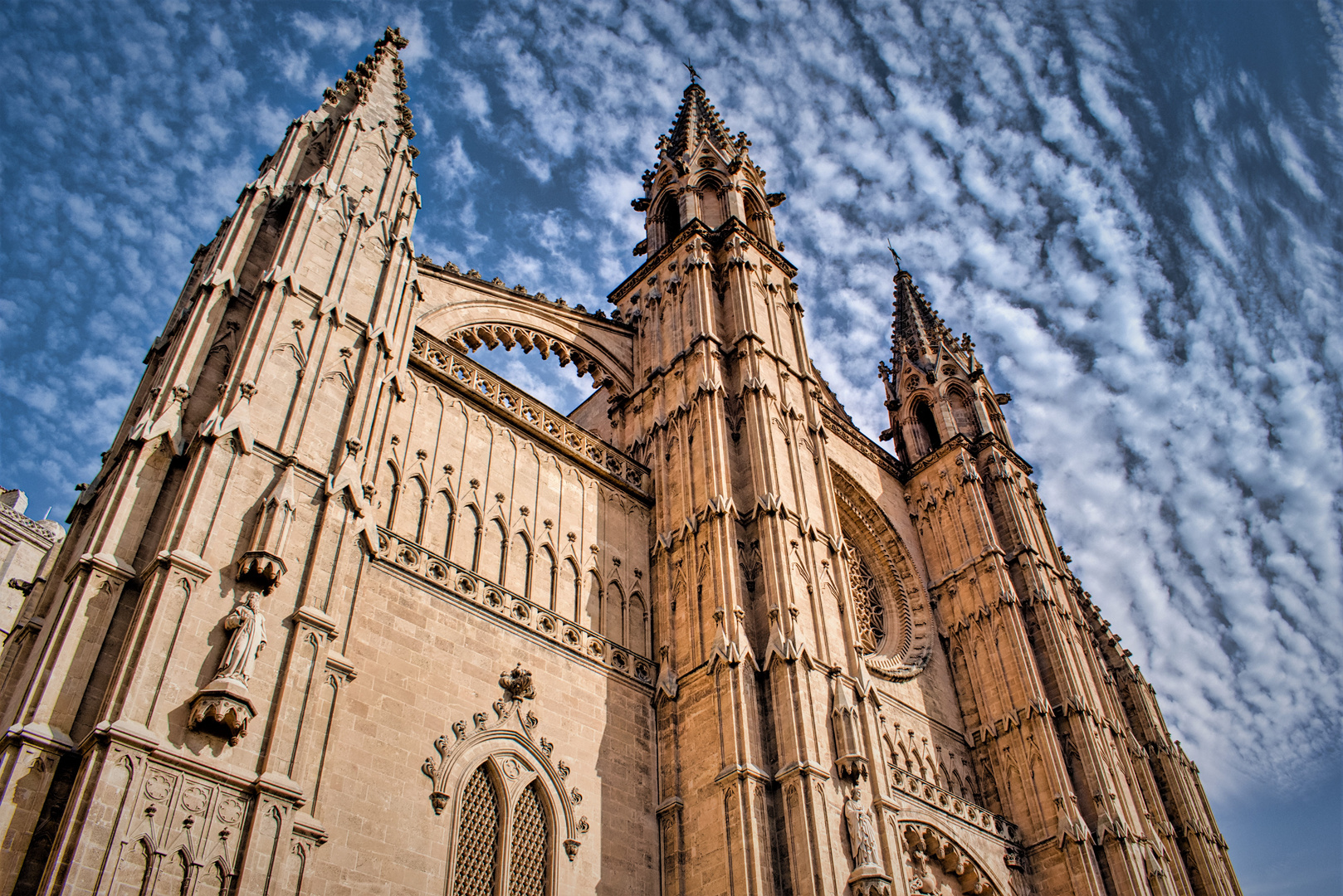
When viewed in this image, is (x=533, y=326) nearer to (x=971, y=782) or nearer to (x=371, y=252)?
(x=371, y=252)

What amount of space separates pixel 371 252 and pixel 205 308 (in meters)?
3.24

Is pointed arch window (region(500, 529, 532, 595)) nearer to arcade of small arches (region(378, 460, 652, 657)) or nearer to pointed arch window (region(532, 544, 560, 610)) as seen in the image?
arcade of small arches (region(378, 460, 652, 657))

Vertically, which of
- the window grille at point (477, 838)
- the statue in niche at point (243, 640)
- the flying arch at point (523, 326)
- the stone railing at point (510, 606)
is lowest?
the window grille at point (477, 838)

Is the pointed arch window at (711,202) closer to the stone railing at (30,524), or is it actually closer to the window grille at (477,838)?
the window grille at (477,838)

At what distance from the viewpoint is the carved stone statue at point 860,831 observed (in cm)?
1447

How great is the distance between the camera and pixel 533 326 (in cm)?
2214

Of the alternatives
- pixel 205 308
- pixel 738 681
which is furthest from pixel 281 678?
pixel 738 681

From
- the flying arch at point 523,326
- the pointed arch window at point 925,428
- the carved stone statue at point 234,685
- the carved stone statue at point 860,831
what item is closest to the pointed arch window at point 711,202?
the flying arch at point 523,326

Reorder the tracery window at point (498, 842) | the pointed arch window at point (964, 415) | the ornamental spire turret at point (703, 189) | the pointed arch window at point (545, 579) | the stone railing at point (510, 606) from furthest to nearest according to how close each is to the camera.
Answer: the pointed arch window at point (964, 415) → the ornamental spire turret at point (703, 189) → the pointed arch window at point (545, 579) → the stone railing at point (510, 606) → the tracery window at point (498, 842)

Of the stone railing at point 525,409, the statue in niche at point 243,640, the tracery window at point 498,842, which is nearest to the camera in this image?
the statue in niche at point 243,640

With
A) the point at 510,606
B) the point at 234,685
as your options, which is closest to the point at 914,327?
the point at 510,606

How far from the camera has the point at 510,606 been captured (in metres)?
15.6

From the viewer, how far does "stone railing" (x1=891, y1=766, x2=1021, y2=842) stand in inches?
762

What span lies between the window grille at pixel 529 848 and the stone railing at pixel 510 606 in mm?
2671
